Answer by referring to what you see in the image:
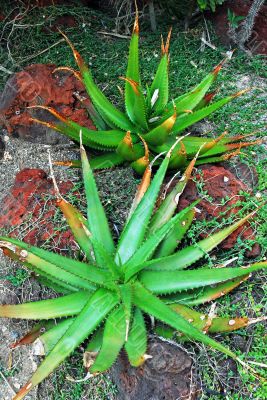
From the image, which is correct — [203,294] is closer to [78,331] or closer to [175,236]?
[175,236]

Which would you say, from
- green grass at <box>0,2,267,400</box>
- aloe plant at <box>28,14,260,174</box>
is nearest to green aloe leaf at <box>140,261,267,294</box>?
green grass at <box>0,2,267,400</box>

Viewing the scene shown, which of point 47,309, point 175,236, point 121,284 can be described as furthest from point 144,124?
point 47,309

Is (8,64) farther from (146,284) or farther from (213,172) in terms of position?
(146,284)

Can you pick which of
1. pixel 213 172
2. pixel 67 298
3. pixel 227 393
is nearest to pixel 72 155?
pixel 213 172

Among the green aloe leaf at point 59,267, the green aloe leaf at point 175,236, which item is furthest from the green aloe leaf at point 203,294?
the green aloe leaf at point 59,267

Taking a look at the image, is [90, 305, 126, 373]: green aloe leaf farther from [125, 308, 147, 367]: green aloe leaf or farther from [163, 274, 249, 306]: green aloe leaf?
[163, 274, 249, 306]: green aloe leaf

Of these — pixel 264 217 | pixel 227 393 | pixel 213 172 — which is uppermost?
pixel 213 172

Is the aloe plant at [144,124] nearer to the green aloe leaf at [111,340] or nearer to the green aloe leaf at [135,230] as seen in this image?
the green aloe leaf at [135,230]
